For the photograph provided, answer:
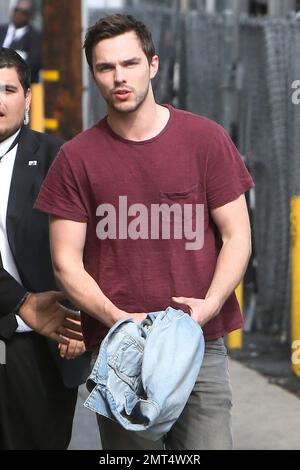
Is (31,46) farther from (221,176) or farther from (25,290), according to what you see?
(221,176)

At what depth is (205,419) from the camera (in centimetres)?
441

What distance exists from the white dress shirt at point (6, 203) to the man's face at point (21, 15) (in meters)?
12.3

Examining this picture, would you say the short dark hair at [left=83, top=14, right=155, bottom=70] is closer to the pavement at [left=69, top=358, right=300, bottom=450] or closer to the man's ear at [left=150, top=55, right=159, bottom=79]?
the man's ear at [left=150, top=55, right=159, bottom=79]

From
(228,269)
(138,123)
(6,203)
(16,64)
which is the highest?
(16,64)

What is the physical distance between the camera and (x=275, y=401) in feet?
25.0

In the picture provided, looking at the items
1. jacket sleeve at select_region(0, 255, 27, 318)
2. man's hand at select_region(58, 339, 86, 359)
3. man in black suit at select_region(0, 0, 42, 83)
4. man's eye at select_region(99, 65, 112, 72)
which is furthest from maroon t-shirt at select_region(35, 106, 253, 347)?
man in black suit at select_region(0, 0, 42, 83)

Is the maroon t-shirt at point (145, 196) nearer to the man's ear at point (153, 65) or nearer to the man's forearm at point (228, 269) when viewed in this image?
the man's forearm at point (228, 269)

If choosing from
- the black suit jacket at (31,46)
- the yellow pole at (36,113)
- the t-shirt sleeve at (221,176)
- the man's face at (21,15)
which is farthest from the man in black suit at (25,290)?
the man's face at (21,15)

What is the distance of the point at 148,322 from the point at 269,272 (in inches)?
210

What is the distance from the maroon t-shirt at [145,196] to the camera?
14.1 feet

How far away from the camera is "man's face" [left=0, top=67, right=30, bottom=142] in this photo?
4922 millimetres

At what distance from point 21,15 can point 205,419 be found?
13.4 metres

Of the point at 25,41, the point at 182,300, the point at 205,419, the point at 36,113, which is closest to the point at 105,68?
the point at 182,300

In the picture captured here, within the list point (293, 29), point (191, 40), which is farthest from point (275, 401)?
point (191, 40)
